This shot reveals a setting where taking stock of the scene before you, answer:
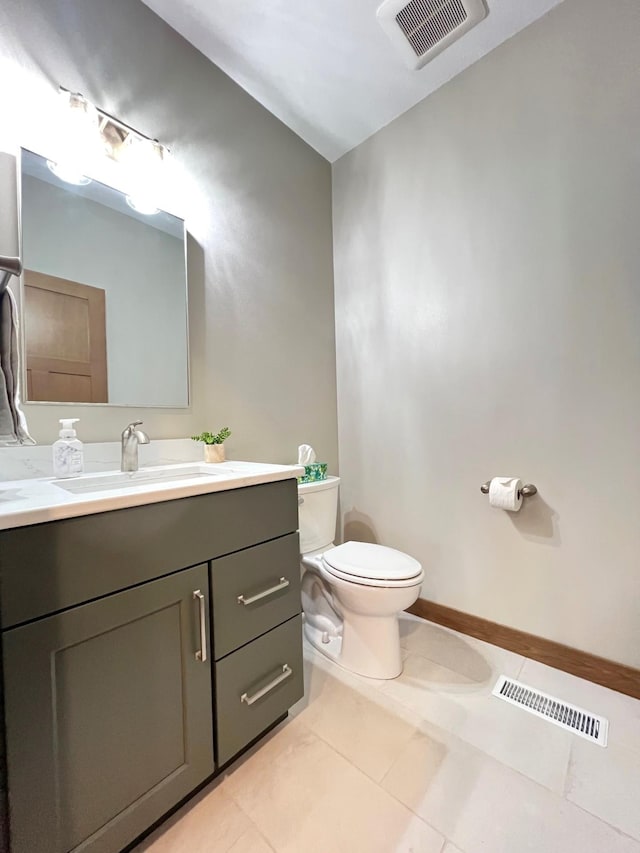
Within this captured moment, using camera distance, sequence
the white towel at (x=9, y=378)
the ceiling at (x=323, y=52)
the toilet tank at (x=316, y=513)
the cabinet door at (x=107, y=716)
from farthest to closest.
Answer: the toilet tank at (x=316, y=513) < the ceiling at (x=323, y=52) < the white towel at (x=9, y=378) < the cabinet door at (x=107, y=716)

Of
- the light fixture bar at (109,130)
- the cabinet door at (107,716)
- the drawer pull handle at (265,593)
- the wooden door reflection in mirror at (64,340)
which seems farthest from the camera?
the light fixture bar at (109,130)

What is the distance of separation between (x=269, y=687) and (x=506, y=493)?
1.12 m

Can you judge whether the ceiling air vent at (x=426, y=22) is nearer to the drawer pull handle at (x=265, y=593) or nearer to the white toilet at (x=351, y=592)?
the white toilet at (x=351, y=592)

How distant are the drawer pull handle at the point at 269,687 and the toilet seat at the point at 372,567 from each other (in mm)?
357

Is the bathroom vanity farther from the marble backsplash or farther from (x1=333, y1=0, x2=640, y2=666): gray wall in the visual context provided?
(x1=333, y1=0, x2=640, y2=666): gray wall

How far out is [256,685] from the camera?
1072 millimetres

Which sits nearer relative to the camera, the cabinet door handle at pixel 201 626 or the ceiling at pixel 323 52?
the cabinet door handle at pixel 201 626

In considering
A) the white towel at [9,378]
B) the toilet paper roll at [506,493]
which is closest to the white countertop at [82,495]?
the white towel at [9,378]

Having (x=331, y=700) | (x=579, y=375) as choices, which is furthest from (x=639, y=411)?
(x=331, y=700)

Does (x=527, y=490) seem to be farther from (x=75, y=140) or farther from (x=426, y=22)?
(x=75, y=140)

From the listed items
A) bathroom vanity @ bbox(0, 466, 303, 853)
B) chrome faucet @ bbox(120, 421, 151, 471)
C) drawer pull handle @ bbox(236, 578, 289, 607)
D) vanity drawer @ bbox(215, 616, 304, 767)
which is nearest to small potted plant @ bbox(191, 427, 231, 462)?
chrome faucet @ bbox(120, 421, 151, 471)

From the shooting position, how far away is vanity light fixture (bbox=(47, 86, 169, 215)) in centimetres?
121

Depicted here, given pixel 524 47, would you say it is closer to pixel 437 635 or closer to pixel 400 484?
pixel 400 484

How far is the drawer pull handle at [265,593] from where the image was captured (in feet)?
3.37
